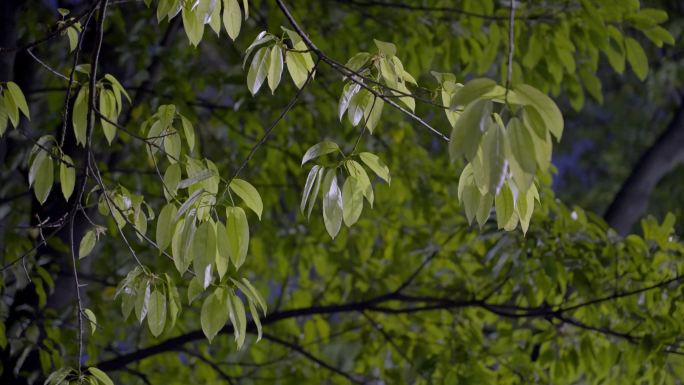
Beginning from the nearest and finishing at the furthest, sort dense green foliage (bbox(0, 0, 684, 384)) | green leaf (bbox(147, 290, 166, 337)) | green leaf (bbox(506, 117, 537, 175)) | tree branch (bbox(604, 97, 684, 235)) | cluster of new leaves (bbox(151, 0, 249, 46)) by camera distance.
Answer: green leaf (bbox(506, 117, 537, 175))
cluster of new leaves (bbox(151, 0, 249, 46))
green leaf (bbox(147, 290, 166, 337))
dense green foliage (bbox(0, 0, 684, 384))
tree branch (bbox(604, 97, 684, 235))

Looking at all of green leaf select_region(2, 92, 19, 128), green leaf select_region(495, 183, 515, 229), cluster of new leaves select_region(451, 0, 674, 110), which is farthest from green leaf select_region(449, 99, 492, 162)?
cluster of new leaves select_region(451, 0, 674, 110)

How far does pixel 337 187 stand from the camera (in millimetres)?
1306

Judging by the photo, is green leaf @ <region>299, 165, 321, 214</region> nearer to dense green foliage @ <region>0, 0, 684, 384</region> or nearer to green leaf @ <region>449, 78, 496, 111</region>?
dense green foliage @ <region>0, 0, 684, 384</region>

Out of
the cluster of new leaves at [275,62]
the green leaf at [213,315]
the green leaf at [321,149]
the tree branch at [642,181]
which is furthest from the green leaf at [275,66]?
the tree branch at [642,181]

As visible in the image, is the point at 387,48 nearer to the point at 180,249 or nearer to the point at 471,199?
the point at 471,199

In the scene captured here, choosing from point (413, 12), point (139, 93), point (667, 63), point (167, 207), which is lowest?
point (667, 63)

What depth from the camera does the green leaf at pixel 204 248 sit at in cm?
126

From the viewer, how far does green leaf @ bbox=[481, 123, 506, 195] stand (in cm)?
97

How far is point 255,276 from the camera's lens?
13.0ft

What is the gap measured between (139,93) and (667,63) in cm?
404

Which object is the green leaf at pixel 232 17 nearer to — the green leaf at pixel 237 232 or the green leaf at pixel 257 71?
the green leaf at pixel 257 71

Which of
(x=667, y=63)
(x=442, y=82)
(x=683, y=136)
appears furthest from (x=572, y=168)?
(x=442, y=82)

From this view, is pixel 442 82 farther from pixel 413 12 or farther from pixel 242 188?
pixel 413 12

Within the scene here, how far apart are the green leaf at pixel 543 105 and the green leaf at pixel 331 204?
0.37 m
